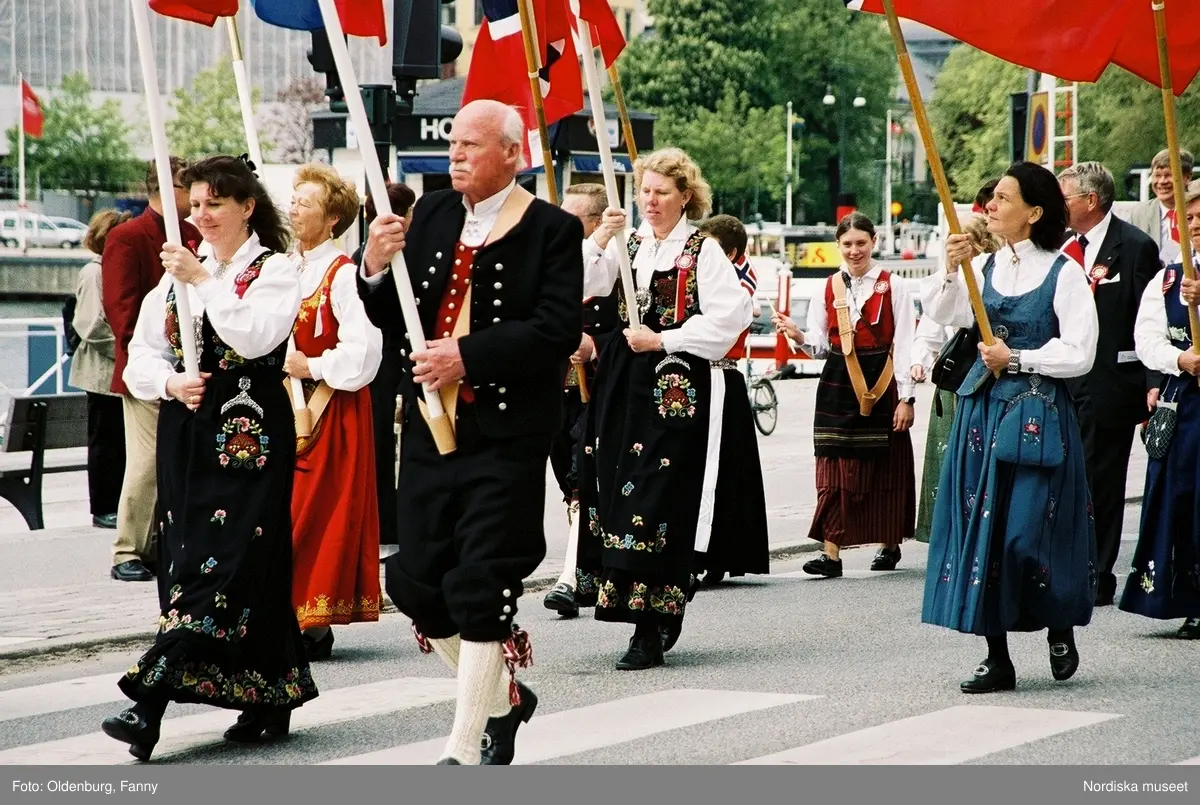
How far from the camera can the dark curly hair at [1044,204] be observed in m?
7.51

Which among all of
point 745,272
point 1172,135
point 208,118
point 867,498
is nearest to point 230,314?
point 1172,135

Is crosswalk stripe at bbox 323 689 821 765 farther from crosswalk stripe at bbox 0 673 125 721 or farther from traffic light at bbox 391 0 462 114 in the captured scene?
traffic light at bbox 391 0 462 114

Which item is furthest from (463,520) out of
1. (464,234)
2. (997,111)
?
(997,111)

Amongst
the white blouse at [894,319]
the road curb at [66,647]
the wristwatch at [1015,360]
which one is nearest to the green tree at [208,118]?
the white blouse at [894,319]

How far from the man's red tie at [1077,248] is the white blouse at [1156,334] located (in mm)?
471

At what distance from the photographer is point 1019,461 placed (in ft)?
24.2

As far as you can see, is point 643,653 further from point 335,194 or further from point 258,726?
point 335,194

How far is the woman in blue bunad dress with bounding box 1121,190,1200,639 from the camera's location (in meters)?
8.58

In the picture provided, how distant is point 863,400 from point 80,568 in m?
4.43

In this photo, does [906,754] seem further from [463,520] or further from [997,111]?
[997,111]

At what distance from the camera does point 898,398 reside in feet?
37.9

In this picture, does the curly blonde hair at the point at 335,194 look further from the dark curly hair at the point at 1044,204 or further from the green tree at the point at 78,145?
the green tree at the point at 78,145

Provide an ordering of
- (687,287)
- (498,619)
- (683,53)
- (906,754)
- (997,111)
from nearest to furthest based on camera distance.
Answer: (498,619) → (906,754) → (687,287) → (997,111) → (683,53)

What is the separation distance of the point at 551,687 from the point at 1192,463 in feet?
9.93
